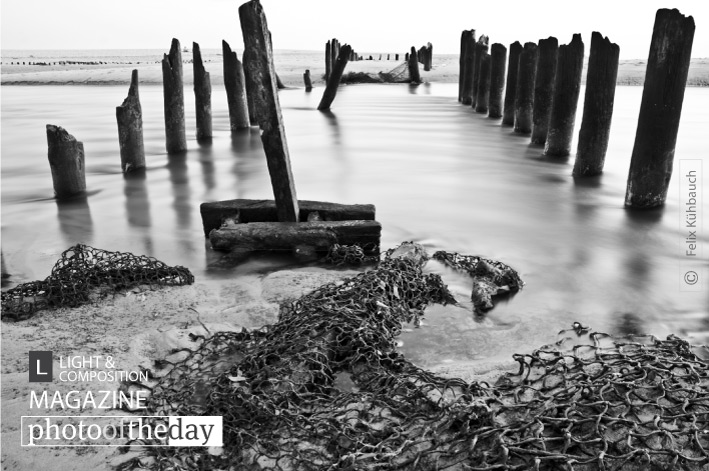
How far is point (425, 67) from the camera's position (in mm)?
41562

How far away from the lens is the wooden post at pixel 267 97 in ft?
17.5

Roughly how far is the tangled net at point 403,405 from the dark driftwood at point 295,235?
174 cm

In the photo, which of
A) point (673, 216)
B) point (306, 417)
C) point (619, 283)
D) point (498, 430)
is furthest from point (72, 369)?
point (673, 216)

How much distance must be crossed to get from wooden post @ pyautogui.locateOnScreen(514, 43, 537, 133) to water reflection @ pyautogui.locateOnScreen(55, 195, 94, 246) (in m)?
9.20

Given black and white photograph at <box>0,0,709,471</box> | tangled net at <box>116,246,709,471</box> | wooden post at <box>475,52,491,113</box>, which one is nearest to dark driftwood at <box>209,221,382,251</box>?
black and white photograph at <box>0,0,709,471</box>

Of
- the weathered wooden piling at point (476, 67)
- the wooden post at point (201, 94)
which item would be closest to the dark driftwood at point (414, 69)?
the weathered wooden piling at point (476, 67)

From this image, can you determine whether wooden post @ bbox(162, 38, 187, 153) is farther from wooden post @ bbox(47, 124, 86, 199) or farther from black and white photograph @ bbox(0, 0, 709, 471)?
wooden post @ bbox(47, 124, 86, 199)

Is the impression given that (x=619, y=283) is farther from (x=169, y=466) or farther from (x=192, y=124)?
(x=192, y=124)

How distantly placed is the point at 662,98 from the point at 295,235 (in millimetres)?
4325

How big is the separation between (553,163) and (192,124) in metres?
10.7

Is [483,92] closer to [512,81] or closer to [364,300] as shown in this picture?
[512,81]

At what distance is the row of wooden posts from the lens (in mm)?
6602

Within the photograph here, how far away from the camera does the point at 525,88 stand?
13.3 m

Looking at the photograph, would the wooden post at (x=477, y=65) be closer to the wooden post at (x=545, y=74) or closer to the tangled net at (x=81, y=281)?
the wooden post at (x=545, y=74)
